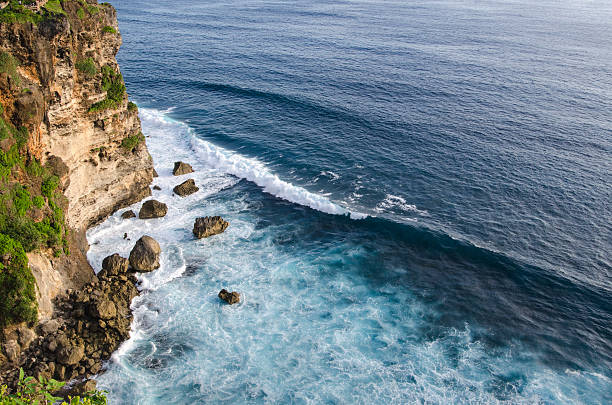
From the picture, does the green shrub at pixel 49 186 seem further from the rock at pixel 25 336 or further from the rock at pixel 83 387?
the rock at pixel 83 387

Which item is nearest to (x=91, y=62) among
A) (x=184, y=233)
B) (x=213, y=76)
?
(x=184, y=233)

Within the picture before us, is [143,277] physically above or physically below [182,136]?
below

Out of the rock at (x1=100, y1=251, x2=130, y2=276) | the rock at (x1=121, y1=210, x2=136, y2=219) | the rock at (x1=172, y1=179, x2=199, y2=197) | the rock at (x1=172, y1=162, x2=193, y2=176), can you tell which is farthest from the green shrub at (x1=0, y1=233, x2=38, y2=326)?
the rock at (x1=172, y1=162, x2=193, y2=176)

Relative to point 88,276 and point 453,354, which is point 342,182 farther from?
point 88,276

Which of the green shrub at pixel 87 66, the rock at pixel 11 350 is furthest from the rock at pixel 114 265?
the green shrub at pixel 87 66

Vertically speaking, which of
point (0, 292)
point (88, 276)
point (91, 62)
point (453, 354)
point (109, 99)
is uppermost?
point (91, 62)

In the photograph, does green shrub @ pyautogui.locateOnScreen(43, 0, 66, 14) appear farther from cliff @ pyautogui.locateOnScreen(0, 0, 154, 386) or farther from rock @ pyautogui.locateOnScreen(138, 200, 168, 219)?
rock @ pyautogui.locateOnScreen(138, 200, 168, 219)

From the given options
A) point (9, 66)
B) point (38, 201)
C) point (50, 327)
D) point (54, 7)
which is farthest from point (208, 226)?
point (54, 7)
